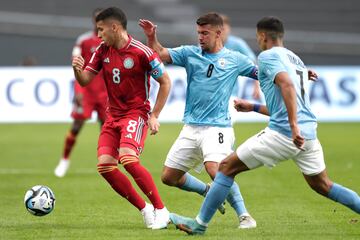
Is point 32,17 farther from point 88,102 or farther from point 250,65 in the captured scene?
point 250,65

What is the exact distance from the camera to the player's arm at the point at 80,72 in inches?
344

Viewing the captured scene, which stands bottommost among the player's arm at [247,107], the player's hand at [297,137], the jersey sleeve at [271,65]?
the player's arm at [247,107]

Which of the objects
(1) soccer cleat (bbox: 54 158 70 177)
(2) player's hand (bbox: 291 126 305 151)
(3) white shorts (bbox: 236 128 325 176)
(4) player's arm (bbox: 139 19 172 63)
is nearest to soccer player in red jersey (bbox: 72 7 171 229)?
(4) player's arm (bbox: 139 19 172 63)

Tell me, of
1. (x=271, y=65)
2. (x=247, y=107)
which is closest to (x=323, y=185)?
(x=247, y=107)

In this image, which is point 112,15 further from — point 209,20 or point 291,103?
point 291,103

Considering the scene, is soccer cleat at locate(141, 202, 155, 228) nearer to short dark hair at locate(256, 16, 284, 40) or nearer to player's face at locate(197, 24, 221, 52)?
player's face at locate(197, 24, 221, 52)

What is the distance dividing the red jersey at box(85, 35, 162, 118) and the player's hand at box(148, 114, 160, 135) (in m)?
0.48

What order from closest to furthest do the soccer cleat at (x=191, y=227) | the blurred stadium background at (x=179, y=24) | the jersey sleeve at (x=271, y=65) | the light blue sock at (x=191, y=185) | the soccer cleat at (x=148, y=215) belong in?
the jersey sleeve at (x=271, y=65) → the soccer cleat at (x=191, y=227) → the soccer cleat at (x=148, y=215) → the light blue sock at (x=191, y=185) → the blurred stadium background at (x=179, y=24)

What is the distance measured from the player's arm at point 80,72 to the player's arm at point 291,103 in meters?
2.13

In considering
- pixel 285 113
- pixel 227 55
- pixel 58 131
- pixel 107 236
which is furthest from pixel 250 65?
pixel 58 131

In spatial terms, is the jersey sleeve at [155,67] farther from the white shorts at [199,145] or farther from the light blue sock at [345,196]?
the light blue sock at [345,196]

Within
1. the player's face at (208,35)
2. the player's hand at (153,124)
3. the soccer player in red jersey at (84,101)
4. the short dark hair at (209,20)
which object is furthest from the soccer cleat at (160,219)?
the soccer player in red jersey at (84,101)

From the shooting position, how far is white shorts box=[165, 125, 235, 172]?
8930 mm

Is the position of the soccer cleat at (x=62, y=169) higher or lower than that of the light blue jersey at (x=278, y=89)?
lower
